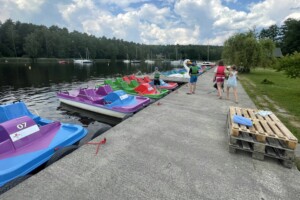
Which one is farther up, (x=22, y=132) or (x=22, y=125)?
(x=22, y=125)

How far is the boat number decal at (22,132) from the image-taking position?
14.3 feet

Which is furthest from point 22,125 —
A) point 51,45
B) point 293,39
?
point 51,45

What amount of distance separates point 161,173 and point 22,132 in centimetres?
367

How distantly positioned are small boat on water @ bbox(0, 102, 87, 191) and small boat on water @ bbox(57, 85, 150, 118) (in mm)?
3128

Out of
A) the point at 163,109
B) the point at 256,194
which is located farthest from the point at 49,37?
the point at 256,194

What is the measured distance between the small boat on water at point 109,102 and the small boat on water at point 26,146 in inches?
123

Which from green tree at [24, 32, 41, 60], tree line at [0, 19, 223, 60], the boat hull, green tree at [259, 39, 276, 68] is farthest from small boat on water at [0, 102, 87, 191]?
tree line at [0, 19, 223, 60]

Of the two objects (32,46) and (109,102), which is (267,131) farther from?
(32,46)

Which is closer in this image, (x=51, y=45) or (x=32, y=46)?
(x=32, y=46)

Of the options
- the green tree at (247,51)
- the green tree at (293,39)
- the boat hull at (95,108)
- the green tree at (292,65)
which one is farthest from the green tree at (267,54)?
the green tree at (293,39)

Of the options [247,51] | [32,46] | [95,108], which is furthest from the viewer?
[32,46]

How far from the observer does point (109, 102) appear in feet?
30.0

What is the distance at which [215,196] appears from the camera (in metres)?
2.89

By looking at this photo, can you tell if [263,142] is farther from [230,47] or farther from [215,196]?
[230,47]
